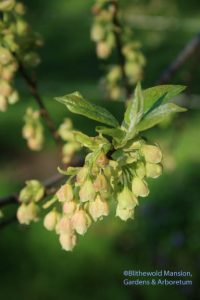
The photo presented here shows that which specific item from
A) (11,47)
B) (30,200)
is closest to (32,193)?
(30,200)

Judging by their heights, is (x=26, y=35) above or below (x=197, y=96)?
below

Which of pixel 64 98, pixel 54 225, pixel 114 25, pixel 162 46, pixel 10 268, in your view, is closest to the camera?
pixel 64 98

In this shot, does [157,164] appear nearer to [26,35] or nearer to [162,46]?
[26,35]

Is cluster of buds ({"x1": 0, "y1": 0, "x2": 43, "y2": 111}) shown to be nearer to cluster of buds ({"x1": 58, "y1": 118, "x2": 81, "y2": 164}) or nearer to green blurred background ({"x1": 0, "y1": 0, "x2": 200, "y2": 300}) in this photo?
cluster of buds ({"x1": 58, "y1": 118, "x2": 81, "y2": 164})

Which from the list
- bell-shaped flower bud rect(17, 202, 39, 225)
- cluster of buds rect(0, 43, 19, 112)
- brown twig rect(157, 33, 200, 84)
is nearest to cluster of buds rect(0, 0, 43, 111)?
cluster of buds rect(0, 43, 19, 112)

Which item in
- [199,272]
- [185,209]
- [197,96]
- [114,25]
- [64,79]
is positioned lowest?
[199,272]

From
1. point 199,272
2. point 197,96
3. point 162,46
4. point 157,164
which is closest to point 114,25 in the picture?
point 157,164

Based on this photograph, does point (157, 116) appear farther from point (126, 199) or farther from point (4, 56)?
point (4, 56)
